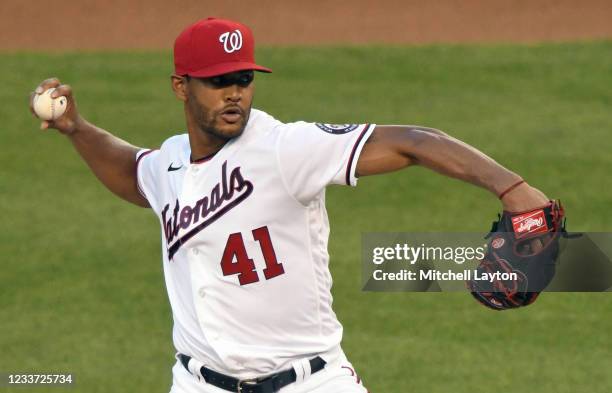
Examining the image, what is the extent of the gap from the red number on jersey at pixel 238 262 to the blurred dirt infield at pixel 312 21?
11.1 metres

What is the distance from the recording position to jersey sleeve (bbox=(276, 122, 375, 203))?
4.62 metres

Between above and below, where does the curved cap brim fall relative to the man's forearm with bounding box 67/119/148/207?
above

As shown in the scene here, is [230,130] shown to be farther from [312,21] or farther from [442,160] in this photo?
[312,21]

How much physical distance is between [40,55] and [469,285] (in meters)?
11.7

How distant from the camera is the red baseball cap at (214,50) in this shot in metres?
4.92

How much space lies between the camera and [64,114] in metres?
5.70

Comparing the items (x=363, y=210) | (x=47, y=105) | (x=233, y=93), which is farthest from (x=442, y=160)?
(x=363, y=210)

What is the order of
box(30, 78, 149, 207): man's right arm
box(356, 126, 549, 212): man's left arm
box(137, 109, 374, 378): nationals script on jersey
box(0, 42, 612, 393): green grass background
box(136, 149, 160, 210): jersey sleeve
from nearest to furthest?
box(356, 126, 549, 212): man's left arm, box(137, 109, 374, 378): nationals script on jersey, box(136, 149, 160, 210): jersey sleeve, box(30, 78, 149, 207): man's right arm, box(0, 42, 612, 393): green grass background

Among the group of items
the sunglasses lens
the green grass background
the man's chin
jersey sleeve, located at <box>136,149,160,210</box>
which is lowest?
the green grass background

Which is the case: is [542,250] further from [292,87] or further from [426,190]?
[292,87]

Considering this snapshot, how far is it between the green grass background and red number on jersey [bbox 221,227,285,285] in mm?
3324

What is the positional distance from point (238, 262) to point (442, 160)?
0.98 meters

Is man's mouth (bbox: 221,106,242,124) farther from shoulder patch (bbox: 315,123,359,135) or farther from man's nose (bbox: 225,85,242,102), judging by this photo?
shoulder patch (bbox: 315,123,359,135)

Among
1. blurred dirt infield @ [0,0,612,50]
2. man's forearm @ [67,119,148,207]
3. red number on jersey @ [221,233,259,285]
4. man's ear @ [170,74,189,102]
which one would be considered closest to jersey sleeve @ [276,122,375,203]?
red number on jersey @ [221,233,259,285]
